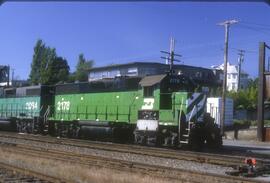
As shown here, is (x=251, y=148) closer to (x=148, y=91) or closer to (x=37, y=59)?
(x=148, y=91)

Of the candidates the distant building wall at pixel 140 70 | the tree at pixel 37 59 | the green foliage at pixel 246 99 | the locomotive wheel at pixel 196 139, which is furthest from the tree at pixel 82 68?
the locomotive wheel at pixel 196 139

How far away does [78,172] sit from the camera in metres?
12.6

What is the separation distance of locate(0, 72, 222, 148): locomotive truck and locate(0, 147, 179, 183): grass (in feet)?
24.2

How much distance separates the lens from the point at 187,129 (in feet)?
66.8

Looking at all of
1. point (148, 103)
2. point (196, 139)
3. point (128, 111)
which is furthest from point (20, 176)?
point (128, 111)

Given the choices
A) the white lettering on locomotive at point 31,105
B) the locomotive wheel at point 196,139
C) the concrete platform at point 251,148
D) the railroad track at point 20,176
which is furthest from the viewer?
the white lettering on locomotive at point 31,105

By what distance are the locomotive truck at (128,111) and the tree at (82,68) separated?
7572 centimetres

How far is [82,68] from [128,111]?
98.9 m

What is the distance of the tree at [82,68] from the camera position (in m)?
112

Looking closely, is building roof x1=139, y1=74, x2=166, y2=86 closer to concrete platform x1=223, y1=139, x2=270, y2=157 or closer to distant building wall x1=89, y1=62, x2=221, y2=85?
concrete platform x1=223, y1=139, x2=270, y2=157

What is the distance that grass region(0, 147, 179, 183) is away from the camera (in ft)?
37.5

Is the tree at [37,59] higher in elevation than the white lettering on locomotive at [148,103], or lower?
higher

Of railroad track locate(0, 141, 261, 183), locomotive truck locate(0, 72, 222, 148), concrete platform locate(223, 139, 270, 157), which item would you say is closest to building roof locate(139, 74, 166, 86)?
locomotive truck locate(0, 72, 222, 148)

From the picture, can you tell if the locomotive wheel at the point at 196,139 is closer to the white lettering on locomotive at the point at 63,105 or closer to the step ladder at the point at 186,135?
the step ladder at the point at 186,135
